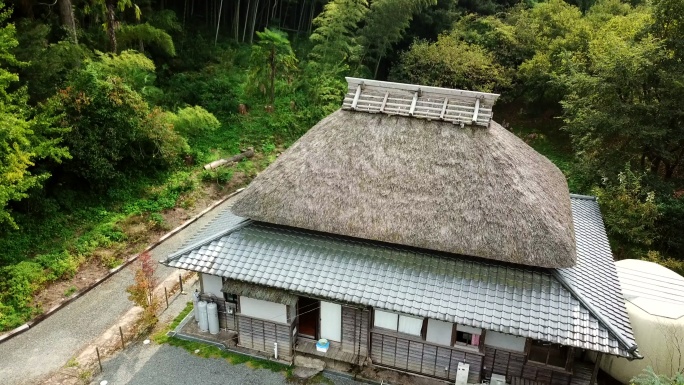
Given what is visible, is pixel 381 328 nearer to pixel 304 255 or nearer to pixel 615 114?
pixel 304 255

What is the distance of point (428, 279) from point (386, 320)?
1627 millimetres

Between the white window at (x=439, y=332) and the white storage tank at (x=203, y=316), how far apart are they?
620cm

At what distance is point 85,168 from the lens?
60.5 feet

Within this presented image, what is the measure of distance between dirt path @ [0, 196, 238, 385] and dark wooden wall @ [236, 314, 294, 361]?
4604 mm

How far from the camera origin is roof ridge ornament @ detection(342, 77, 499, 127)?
12.6 metres

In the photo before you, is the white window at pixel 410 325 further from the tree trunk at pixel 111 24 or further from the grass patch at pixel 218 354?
the tree trunk at pixel 111 24

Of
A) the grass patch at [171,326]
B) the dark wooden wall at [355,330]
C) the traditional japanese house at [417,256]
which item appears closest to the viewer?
the traditional japanese house at [417,256]

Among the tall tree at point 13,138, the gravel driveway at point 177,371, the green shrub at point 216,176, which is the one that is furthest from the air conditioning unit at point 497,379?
the green shrub at point 216,176

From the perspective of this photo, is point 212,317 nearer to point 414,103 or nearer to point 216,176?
point 414,103

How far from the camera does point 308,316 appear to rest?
43.2 ft

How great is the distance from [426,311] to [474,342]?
184 centimetres

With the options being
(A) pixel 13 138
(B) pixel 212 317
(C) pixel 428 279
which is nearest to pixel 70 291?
(A) pixel 13 138

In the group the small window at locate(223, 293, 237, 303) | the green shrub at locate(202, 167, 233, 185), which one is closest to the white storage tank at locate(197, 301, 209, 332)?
the small window at locate(223, 293, 237, 303)

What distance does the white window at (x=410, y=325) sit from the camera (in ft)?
37.3
